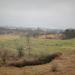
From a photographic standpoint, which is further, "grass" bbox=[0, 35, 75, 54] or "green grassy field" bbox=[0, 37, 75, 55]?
"grass" bbox=[0, 35, 75, 54]

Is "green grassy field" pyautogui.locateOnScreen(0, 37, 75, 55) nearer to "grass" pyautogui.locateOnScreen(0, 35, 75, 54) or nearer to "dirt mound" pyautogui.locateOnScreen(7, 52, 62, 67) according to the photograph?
"grass" pyautogui.locateOnScreen(0, 35, 75, 54)

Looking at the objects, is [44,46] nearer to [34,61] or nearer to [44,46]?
[44,46]

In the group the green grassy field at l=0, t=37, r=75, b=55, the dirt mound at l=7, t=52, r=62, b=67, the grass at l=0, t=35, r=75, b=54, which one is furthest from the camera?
the grass at l=0, t=35, r=75, b=54

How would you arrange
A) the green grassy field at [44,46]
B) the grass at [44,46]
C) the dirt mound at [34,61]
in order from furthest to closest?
1. the grass at [44,46]
2. the green grassy field at [44,46]
3. the dirt mound at [34,61]

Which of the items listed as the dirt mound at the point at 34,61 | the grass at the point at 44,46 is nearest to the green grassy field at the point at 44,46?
the grass at the point at 44,46

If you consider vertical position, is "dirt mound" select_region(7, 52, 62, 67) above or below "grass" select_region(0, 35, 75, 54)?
below

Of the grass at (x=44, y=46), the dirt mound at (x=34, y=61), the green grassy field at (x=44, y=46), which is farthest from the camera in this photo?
the grass at (x=44, y=46)

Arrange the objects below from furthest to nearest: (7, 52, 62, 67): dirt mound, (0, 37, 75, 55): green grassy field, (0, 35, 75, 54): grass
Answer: (0, 35, 75, 54): grass → (0, 37, 75, 55): green grassy field → (7, 52, 62, 67): dirt mound

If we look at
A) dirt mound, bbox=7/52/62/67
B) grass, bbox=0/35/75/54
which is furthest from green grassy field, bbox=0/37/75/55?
dirt mound, bbox=7/52/62/67

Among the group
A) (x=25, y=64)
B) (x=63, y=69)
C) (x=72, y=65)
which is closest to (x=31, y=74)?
(x=63, y=69)

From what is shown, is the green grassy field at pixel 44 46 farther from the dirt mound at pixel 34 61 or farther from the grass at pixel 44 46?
the dirt mound at pixel 34 61

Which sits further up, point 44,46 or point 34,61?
point 44,46

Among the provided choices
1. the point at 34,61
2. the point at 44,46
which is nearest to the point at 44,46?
the point at 44,46

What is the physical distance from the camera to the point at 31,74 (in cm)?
2358
